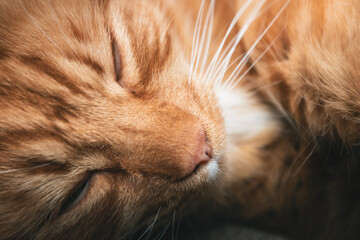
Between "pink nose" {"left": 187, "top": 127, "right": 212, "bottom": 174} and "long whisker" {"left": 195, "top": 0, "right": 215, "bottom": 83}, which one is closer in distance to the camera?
"pink nose" {"left": 187, "top": 127, "right": 212, "bottom": 174}

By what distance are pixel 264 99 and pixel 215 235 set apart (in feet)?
1.49

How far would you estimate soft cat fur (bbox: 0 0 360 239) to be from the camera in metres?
0.76

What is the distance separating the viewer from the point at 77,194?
814 millimetres

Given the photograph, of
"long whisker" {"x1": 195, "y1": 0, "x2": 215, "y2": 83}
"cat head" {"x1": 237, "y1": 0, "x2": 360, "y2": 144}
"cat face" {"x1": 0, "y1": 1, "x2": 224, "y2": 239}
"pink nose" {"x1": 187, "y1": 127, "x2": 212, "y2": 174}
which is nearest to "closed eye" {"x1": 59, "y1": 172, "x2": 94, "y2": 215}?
"cat face" {"x1": 0, "y1": 1, "x2": 224, "y2": 239}

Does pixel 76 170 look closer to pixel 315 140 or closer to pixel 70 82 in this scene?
pixel 70 82

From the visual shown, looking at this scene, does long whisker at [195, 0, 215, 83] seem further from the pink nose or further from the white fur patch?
the pink nose

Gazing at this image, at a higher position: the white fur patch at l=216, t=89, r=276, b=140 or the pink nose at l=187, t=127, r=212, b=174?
the white fur patch at l=216, t=89, r=276, b=140

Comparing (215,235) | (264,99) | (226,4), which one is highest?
(226,4)

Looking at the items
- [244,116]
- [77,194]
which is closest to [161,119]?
[77,194]

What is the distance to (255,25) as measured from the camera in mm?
1032

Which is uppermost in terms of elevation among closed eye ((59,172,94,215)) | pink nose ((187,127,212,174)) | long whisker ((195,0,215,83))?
long whisker ((195,0,215,83))

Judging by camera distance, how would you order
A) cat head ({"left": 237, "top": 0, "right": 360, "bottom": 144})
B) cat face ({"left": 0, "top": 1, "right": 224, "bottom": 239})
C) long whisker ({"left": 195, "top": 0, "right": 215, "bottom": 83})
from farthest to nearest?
long whisker ({"left": 195, "top": 0, "right": 215, "bottom": 83})
cat head ({"left": 237, "top": 0, "right": 360, "bottom": 144})
cat face ({"left": 0, "top": 1, "right": 224, "bottom": 239})

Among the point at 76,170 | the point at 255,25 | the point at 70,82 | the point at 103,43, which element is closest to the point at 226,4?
the point at 255,25

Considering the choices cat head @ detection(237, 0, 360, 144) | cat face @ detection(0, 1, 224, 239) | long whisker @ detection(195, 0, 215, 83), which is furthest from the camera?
long whisker @ detection(195, 0, 215, 83)
